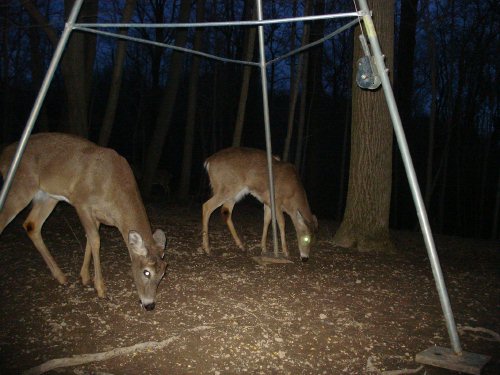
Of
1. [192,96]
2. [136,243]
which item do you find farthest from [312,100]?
[136,243]

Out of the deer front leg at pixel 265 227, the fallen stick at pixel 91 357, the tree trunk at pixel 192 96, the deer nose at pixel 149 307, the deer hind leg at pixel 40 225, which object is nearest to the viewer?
the fallen stick at pixel 91 357

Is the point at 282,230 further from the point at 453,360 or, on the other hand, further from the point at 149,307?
the point at 453,360

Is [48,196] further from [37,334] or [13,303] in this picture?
[37,334]

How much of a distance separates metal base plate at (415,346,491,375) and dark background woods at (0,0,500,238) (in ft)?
28.4

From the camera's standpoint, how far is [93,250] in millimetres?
5613

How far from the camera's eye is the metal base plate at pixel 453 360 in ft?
12.2

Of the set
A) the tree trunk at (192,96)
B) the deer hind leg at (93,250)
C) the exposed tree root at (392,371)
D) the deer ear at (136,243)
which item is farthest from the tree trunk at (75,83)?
the exposed tree root at (392,371)

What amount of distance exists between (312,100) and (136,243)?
15.4m

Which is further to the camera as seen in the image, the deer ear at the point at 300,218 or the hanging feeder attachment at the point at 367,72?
the deer ear at the point at 300,218

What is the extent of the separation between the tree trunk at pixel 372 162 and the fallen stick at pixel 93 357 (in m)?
4.45

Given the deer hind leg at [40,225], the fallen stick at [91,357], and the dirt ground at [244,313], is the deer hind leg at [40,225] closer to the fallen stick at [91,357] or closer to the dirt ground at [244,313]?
the dirt ground at [244,313]

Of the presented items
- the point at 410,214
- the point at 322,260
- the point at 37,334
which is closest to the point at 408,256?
the point at 322,260

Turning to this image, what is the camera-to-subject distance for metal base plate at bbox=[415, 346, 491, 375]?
372 centimetres

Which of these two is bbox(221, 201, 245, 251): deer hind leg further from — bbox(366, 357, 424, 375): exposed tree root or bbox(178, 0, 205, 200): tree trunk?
bbox(178, 0, 205, 200): tree trunk
